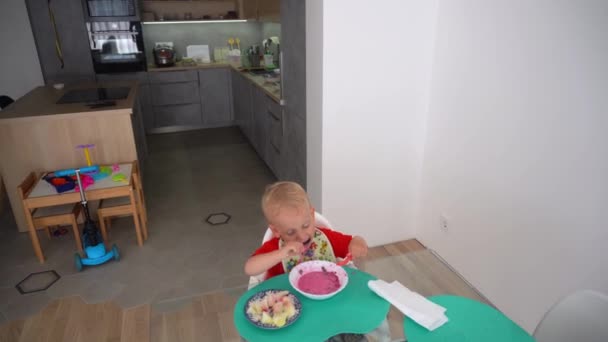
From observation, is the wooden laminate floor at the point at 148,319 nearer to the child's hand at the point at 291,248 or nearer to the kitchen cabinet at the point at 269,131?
the child's hand at the point at 291,248

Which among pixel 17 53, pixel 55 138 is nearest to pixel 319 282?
pixel 55 138

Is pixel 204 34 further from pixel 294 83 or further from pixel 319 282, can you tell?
pixel 319 282

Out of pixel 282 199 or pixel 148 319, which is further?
pixel 148 319

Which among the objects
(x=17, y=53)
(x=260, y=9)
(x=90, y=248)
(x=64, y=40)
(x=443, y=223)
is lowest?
(x=90, y=248)

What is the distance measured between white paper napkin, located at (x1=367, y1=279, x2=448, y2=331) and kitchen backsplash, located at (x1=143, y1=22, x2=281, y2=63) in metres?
4.62

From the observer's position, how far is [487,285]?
222 cm

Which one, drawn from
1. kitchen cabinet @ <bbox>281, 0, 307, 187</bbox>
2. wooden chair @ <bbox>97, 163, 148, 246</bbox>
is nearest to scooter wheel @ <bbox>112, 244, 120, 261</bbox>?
wooden chair @ <bbox>97, 163, 148, 246</bbox>

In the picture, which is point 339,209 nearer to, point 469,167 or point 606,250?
point 469,167

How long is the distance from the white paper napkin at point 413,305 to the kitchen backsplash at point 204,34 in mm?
4616

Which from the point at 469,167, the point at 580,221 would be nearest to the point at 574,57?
the point at 580,221

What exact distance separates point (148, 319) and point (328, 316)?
1370 millimetres

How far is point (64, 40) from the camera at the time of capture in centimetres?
467

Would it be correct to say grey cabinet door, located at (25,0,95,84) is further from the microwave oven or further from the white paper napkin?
the white paper napkin

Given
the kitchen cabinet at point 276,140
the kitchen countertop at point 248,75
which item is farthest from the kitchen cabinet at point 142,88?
the kitchen cabinet at point 276,140
